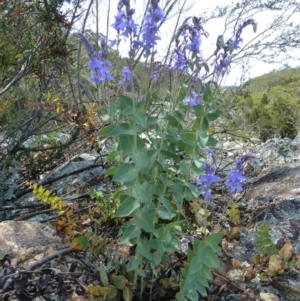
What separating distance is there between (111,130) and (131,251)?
504 millimetres

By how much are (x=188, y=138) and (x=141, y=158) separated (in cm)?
24

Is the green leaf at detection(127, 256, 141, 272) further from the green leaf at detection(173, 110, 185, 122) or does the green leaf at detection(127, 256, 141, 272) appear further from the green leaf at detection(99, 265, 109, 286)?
the green leaf at detection(173, 110, 185, 122)

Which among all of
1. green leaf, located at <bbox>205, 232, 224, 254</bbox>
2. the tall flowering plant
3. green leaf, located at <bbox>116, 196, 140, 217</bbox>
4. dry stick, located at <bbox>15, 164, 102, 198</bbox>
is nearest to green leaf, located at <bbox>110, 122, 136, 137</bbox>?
the tall flowering plant

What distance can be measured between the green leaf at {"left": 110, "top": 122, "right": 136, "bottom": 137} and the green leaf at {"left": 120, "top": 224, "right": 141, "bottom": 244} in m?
0.32

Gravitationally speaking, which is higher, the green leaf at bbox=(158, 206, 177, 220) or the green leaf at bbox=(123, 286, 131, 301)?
the green leaf at bbox=(158, 206, 177, 220)

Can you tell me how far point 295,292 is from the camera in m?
1.67

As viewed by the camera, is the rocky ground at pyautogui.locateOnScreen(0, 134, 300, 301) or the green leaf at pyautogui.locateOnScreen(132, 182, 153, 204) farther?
the rocky ground at pyautogui.locateOnScreen(0, 134, 300, 301)

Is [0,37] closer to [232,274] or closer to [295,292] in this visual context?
[232,274]

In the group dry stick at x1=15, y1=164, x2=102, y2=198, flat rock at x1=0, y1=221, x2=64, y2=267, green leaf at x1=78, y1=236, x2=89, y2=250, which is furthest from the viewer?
dry stick at x1=15, y1=164, x2=102, y2=198

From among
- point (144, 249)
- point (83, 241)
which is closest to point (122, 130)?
point (144, 249)

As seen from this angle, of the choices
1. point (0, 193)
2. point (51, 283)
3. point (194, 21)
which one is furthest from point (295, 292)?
point (0, 193)

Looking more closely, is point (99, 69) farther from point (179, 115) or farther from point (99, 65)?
point (179, 115)

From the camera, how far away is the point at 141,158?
4.24ft

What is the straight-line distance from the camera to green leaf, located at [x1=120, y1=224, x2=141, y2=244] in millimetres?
1364
